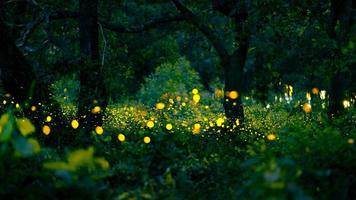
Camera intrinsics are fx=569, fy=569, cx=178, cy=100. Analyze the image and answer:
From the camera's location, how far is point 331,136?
18.2 feet

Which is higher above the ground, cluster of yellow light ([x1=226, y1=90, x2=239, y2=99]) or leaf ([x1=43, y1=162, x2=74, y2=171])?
leaf ([x1=43, y1=162, x2=74, y2=171])

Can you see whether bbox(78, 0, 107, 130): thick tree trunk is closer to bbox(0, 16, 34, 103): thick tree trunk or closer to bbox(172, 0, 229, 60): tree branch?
bbox(0, 16, 34, 103): thick tree trunk

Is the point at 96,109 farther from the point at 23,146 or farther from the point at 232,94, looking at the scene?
the point at 232,94

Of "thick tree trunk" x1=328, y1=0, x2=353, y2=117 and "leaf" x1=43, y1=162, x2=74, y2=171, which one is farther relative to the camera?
"thick tree trunk" x1=328, y1=0, x2=353, y2=117

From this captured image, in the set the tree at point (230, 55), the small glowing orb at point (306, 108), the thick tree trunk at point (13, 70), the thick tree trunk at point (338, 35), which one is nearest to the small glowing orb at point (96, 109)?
the thick tree trunk at point (13, 70)

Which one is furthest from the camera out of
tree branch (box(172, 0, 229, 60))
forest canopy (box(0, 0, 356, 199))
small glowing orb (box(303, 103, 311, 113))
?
tree branch (box(172, 0, 229, 60))

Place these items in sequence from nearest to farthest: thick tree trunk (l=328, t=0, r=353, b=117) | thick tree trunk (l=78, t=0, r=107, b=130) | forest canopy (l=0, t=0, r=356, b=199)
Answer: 1. forest canopy (l=0, t=0, r=356, b=199)
2. thick tree trunk (l=78, t=0, r=107, b=130)
3. thick tree trunk (l=328, t=0, r=353, b=117)

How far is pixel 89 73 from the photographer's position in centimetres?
1050

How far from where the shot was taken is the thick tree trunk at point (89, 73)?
10289 millimetres

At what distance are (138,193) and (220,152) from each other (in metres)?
3.24

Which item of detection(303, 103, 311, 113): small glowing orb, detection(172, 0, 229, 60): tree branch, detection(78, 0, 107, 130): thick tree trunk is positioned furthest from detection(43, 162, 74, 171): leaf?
detection(172, 0, 229, 60): tree branch

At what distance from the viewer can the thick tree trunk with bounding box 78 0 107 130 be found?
33.8 ft

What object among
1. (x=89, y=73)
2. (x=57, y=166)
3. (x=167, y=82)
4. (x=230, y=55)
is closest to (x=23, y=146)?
(x=57, y=166)

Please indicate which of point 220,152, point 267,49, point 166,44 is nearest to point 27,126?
point 220,152
